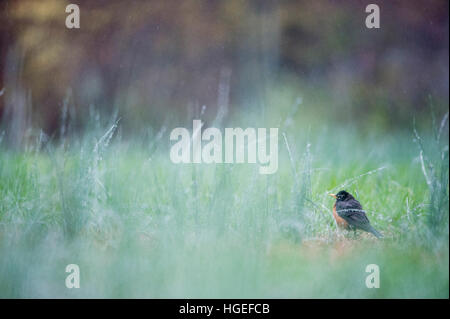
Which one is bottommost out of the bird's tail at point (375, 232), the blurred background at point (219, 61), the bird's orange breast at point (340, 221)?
the bird's tail at point (375, 232)

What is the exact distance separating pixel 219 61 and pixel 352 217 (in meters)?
2.52

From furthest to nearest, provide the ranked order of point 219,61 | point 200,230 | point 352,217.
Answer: point 219,61 → point 352,217 → point 200,230

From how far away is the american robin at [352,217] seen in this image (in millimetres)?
1949

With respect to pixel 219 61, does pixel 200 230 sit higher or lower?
lower

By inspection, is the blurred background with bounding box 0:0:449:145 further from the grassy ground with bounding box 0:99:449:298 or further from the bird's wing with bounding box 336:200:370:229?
the bird's wing with bounding box 336:200:370:229

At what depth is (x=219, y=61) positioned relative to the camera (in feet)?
13.3

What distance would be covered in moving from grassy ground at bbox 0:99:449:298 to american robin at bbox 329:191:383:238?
5 cm

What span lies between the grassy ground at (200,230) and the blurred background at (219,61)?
625 mm

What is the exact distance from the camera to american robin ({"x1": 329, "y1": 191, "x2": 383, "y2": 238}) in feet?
6.40

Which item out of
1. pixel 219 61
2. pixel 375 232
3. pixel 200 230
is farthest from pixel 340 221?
pixel 219 61

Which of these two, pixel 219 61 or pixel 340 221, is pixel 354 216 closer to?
pixel 340 221

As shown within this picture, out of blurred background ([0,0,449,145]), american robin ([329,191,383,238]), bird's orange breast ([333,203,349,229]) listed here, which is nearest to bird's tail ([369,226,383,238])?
american robin ([329,191,383,238])

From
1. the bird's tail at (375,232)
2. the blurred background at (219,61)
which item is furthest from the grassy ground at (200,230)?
the blurred background at (219,61)

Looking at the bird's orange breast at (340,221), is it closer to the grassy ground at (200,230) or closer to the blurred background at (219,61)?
the grassy ground at (200,230)
